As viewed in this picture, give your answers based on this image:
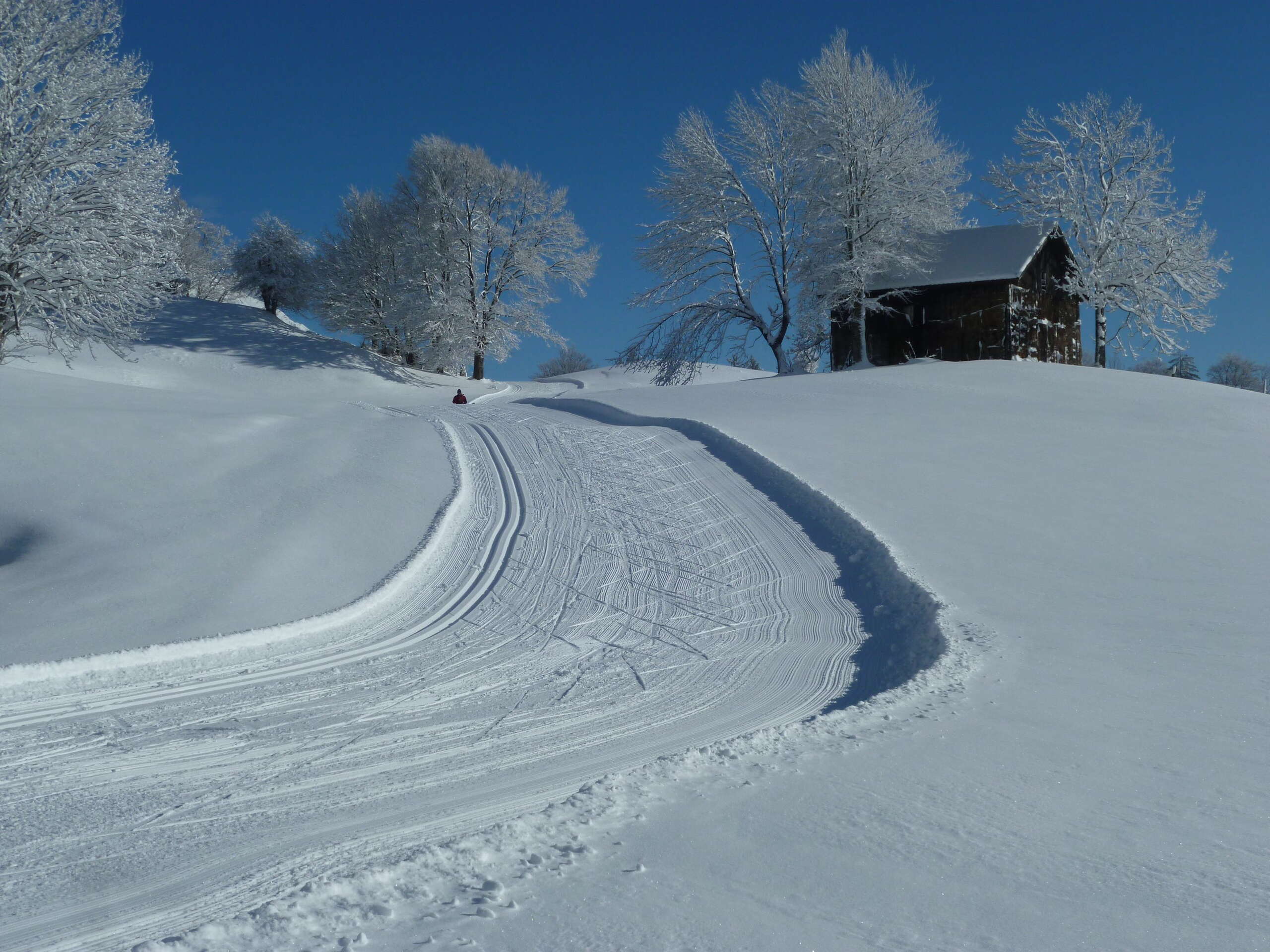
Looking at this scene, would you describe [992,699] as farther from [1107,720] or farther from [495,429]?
[495,429]

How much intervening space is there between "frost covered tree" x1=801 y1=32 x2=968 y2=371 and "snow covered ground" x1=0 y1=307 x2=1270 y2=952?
53.6 ft

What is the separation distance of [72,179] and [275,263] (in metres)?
24.1

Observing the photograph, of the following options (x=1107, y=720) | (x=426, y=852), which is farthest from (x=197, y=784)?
(x=1107, y=720)

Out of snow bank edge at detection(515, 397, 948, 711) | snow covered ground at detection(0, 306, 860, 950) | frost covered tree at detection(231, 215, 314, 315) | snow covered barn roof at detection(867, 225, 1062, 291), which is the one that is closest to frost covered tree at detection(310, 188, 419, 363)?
frost covered tree at detection(231, 215, 314, 315)

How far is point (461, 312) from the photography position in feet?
116

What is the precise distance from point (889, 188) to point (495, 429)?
17.3m

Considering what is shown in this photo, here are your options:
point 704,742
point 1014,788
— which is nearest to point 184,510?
point 704,742

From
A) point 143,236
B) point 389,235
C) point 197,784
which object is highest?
point 389,235

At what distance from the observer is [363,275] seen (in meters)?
40.4

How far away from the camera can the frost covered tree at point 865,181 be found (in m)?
26.7

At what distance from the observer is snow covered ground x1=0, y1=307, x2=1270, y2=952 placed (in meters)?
3.10

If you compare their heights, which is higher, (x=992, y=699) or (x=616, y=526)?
(x=616, y=526)

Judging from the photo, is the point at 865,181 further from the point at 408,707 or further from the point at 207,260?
the point at 207,260

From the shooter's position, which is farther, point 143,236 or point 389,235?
point 389,235
